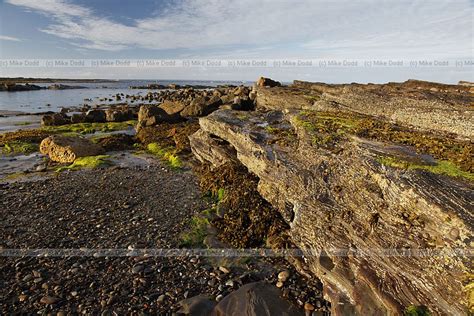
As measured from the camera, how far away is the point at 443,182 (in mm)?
6449

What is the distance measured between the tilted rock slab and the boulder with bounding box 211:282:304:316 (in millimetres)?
1182

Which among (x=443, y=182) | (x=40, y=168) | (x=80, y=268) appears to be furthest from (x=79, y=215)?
(x=443, y=182)

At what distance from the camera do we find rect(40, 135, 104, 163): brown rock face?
20.7 meters

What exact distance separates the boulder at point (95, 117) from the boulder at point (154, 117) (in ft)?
26.7

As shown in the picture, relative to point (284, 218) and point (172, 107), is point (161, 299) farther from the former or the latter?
point (172, 107)

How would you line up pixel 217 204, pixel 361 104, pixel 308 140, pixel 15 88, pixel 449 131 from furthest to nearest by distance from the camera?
pixel 15 88 → pixel 361 104 → pixel 217 204 → pixel 308 140 → pixel 449 131

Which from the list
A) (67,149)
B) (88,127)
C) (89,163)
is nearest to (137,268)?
(89,163)

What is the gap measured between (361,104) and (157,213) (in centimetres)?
1091

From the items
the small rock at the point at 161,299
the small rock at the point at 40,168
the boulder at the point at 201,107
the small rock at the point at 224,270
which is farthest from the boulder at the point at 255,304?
the boulder at the point at 201,107

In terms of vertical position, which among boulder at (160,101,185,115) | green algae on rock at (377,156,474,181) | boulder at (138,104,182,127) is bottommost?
green algae on rock at (377,156,474,181)

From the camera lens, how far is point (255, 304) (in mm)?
7238

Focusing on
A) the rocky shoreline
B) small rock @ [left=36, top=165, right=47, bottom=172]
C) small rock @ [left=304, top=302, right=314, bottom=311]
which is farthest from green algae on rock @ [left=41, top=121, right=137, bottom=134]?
small rock @ [left=304, top=302, right=314, bottom=311]

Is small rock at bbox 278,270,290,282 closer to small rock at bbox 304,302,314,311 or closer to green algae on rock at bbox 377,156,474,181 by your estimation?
small rock at bbox 304,302,314,311

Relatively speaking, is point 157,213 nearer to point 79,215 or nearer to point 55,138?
point 79,215
